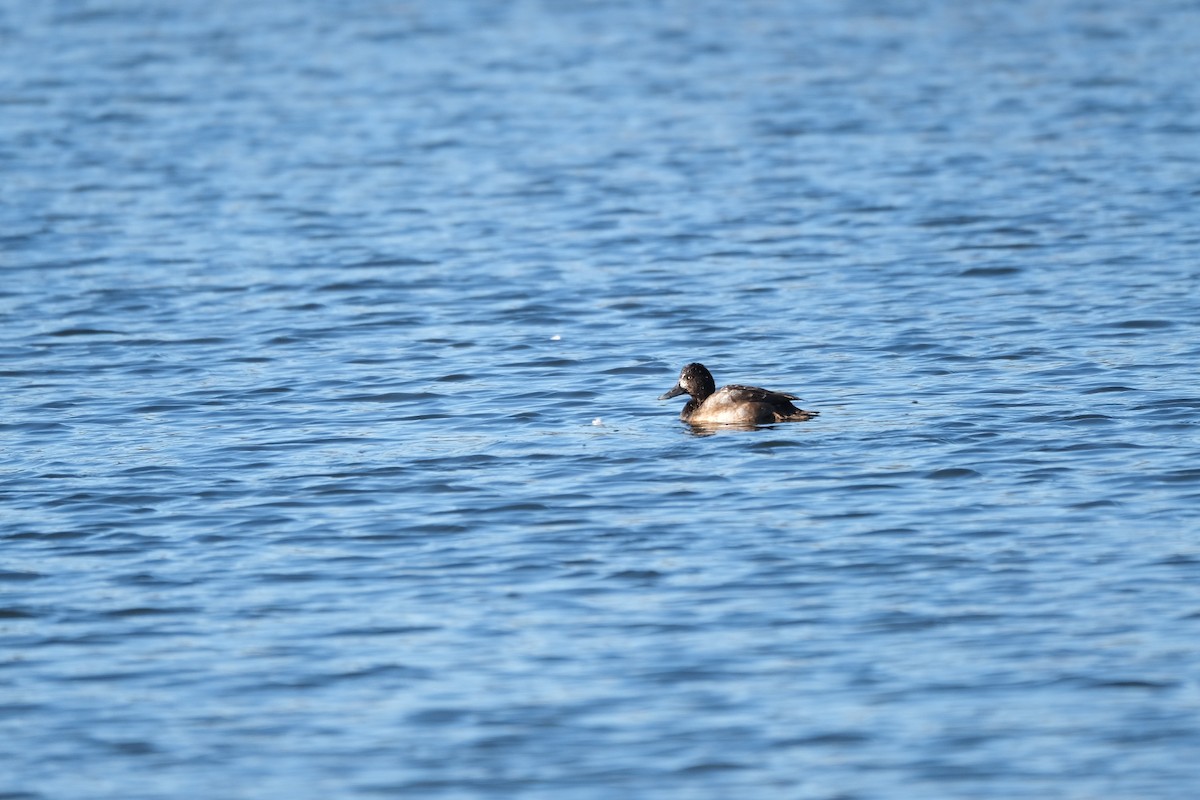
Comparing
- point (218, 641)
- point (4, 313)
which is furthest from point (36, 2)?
point (218, 641)

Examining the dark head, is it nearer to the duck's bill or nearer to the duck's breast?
the duck's bill

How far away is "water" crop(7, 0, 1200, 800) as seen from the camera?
388 inches

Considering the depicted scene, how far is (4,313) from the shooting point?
21062mm

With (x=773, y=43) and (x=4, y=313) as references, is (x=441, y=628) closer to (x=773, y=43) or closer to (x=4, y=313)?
(x=4, y=313)

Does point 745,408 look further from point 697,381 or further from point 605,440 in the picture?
point 605,440

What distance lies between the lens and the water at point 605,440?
985cm

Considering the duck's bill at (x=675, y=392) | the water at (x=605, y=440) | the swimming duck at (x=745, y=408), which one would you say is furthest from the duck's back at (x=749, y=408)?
the duck's bill at (x=675, y=392)

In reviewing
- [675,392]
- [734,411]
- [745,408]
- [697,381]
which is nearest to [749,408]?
[745,408]

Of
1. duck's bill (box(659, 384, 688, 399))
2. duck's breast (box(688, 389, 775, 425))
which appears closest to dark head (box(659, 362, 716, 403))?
duck's bill (box(659, 384, 688, 399))

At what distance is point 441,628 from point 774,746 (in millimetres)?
2467

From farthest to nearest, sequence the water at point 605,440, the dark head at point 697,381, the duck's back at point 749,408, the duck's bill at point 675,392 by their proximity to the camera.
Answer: the duck's bill at point 675,392 < the dark head at point 697,381 < the duck's back at point 749,408 < the water at point 605,440

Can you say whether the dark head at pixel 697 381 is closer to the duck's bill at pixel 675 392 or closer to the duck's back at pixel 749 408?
the duck's bill at pixel 675 392

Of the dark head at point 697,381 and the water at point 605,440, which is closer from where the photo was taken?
the water at point 605,440

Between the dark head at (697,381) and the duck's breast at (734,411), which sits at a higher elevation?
the dark head at (697,381)
